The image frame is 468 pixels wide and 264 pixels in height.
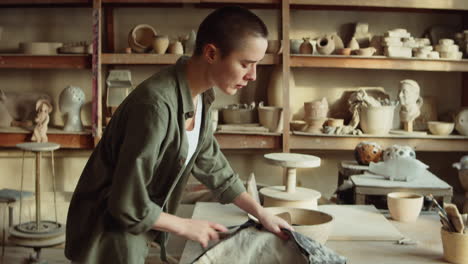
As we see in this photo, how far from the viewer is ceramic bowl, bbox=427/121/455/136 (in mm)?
4578

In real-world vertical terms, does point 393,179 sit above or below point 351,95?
below

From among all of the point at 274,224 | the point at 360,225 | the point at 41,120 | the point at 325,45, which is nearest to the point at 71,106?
the point at 41,120

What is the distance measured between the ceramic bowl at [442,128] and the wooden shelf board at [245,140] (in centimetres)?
126

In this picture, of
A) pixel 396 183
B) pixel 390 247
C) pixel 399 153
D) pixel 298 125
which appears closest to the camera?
pixel 390 247

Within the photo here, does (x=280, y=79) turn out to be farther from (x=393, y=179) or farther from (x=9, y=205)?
(x=9, y=205)

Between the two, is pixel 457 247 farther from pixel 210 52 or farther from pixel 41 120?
pixel 41 120

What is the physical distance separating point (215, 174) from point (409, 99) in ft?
10.3

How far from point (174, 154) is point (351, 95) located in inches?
139

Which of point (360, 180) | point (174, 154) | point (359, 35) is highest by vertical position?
point (359, 35)

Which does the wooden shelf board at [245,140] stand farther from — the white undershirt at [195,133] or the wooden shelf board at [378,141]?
the white undershirt at [195,133]

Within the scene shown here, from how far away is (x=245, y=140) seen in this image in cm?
454

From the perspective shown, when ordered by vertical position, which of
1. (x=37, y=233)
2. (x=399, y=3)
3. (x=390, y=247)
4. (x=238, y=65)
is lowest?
(x=37, y=233)

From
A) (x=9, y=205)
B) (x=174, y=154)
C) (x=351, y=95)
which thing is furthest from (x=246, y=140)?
(x=174, y=154)

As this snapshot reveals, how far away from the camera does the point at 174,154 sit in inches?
60.8
